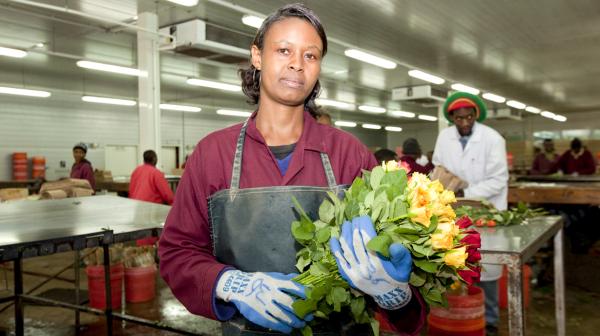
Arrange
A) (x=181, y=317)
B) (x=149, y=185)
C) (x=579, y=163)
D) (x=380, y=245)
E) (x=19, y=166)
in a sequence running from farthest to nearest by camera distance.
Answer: (x=19, y=166) → (x=579, y=163) → (x=149, y=185) → (x=181, y=317) → (x=380, y=245)

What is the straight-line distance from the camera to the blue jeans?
11.0 feet

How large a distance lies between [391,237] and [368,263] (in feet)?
0.26

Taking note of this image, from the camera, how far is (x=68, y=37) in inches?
369

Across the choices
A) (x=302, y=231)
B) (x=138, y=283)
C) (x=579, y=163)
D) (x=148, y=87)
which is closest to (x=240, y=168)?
(x=302, y=231)

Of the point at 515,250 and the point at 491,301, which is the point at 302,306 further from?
the point at 491,301

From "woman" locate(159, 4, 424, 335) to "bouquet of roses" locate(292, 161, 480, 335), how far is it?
8 centimetres

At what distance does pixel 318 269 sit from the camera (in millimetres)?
1109

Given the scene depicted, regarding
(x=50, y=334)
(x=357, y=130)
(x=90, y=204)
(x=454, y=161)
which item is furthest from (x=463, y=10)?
(x=357, y=130)

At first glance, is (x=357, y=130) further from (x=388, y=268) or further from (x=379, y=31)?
(x=388, y=268)

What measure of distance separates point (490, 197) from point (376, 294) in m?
2.81

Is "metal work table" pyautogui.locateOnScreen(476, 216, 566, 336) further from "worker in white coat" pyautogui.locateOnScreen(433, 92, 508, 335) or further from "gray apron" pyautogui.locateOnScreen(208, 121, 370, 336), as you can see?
"gray apron" pyautogui.locateOnScreen(208, 121, 370, 336)

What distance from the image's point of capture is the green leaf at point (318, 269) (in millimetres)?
1103

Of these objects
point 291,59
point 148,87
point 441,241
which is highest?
point 148,87

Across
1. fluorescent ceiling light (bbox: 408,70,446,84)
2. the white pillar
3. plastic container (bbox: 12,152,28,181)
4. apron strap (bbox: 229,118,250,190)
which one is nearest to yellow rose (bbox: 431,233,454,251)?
apron strap (bbox: 229,118,250,190)
